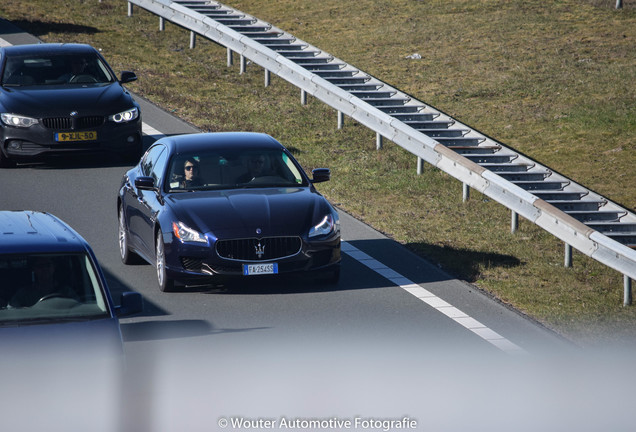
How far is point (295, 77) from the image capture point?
76.6ft

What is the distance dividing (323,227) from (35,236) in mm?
4467

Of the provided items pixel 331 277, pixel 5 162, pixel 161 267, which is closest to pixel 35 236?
pixel 161 267

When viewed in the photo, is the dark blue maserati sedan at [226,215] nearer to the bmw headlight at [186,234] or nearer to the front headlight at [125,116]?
the bmw headlight at [186,234]

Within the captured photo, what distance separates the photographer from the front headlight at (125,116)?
1815 centimetres

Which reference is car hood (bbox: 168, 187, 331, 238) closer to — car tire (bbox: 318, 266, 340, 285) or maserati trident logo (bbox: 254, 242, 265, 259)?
maserati trident logo (bbox: 254, 242, 265, 259)

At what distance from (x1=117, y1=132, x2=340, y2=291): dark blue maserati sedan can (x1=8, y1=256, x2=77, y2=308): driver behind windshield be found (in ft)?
12.7

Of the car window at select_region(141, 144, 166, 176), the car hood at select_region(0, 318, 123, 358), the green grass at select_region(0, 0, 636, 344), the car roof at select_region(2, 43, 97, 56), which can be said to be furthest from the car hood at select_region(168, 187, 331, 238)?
the car roof at select_region(2, 43, 97, 56)

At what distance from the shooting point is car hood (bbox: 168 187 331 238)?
11727 mm

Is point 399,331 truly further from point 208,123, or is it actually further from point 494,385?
point 208,123

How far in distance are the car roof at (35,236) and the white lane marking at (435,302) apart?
408 centimetres

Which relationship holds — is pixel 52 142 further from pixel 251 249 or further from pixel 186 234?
pixel 251 249

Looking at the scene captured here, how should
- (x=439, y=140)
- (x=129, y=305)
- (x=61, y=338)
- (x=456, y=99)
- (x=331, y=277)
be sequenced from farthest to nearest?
(x=456, y=99)
(x=439, y=140)
(x=331, y=277)
(x=129, y=305)
(x=61, y=338)

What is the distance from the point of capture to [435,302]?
11766 millimetres

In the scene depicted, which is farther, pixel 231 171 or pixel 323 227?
pixel 231 171
